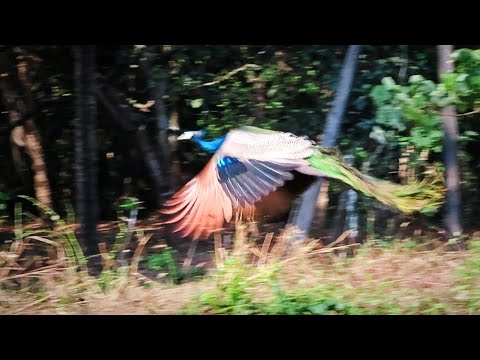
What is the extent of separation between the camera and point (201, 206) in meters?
2.77

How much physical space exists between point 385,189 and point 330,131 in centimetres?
36

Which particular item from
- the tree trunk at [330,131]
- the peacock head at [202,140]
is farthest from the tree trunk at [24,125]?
Answer: the tree trunk at [330,131]

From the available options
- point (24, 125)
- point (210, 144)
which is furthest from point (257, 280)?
point (24, 125)

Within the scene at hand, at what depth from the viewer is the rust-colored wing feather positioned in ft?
9.10

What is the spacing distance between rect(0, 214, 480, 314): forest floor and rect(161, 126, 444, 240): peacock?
0.11 meters

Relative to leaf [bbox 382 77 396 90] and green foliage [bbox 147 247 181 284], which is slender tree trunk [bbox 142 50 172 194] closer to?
green foliage [bbox 147 247 181 284]

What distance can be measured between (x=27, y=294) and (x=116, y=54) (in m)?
1.10

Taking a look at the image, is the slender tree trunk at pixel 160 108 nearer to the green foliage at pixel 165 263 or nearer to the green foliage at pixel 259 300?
the green foliage at pixel 165 263

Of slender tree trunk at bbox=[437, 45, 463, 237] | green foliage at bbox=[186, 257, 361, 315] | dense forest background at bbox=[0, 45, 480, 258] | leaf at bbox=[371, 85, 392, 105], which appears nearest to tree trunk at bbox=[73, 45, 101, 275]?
dense forest background at bbox=[0, 45, 480, 258]

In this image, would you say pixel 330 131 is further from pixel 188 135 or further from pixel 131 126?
pixel 131 126
